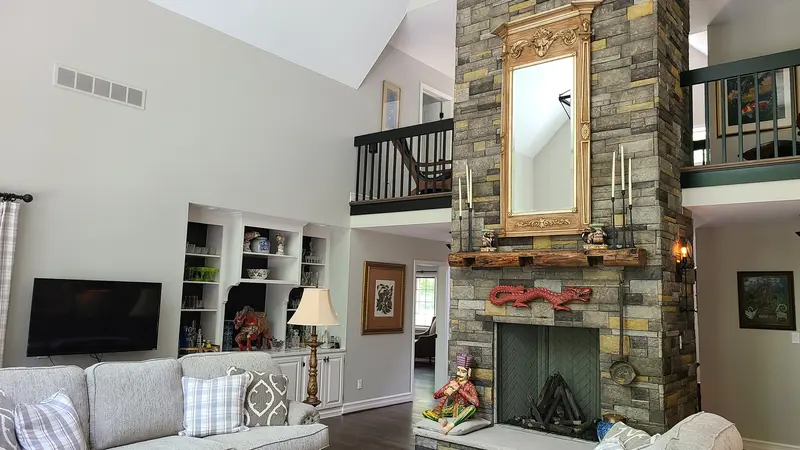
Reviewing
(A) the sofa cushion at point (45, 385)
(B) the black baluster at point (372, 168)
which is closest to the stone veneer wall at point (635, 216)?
(B) the black baluster at point (372, 168)

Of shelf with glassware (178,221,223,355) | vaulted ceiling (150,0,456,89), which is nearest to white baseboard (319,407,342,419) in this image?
shelf with glassware (178,221,223,355)

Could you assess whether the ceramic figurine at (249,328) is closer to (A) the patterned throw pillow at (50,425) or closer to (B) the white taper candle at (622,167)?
(A) the patterned throw pillow at (50,425)

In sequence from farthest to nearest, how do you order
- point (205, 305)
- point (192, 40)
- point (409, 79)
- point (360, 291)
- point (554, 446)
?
1. point (409, 79)
2. point (360, 291)
3. point (205, 305)
4. point (192, 40)
5. point (554, 446)

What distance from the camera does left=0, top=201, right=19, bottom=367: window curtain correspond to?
4590 millimetres

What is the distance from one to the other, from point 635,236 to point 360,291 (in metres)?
3.87

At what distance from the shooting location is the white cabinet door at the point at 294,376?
680 centimetres

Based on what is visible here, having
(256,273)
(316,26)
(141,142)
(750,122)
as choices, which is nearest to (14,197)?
(141,142)

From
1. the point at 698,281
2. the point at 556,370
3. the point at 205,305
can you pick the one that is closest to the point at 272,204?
the point at 205,305

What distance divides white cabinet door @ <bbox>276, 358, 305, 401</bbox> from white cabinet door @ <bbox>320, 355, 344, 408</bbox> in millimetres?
340

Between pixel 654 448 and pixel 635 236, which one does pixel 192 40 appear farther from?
pixel 654 448

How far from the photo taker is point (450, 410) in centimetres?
550

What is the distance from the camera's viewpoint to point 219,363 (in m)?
4.60

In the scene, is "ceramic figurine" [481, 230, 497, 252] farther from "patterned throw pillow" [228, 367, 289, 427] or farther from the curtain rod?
the curtain rod

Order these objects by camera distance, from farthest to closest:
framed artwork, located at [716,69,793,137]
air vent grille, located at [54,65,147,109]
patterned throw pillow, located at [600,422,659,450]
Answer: framed artwork, located at [716,69,793,137], air vent grille, located at [54,65,147,109], patterned throw pillow, located at [600,422,659,450]
